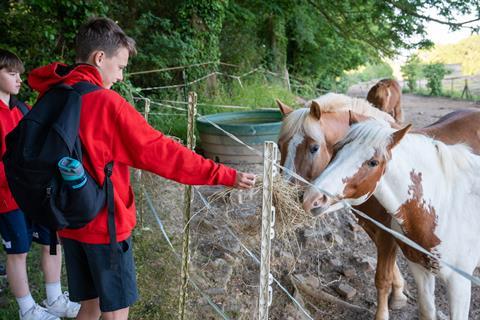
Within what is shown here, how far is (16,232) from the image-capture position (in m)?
2.74

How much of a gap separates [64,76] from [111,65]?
0.68ft

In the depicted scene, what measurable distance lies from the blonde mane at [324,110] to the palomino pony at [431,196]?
2.62ft

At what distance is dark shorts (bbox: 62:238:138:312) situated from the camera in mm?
1802

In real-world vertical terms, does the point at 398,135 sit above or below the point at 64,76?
below

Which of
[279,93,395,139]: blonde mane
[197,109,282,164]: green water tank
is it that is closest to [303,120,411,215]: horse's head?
[279,93,395,139]: blonde mane

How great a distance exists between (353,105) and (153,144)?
215 centimetres

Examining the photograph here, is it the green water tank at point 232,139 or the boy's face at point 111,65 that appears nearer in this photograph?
the boy's face at point 111,65

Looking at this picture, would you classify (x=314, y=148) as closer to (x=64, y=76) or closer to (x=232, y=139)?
(x=64, y=76)

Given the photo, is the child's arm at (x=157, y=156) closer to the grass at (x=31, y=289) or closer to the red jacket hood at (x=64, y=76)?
the red jacket hood at (x=64, y=76)

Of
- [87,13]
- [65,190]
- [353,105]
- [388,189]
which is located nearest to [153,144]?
[65,190]

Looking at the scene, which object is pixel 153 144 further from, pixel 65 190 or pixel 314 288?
pixel 314 288

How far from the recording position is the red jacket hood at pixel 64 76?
5.67ft

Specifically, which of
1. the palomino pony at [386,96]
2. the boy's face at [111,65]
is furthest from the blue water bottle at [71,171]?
the palomino pony at [386,96]

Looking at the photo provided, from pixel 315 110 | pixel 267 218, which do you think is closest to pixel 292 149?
pixel 315 110
